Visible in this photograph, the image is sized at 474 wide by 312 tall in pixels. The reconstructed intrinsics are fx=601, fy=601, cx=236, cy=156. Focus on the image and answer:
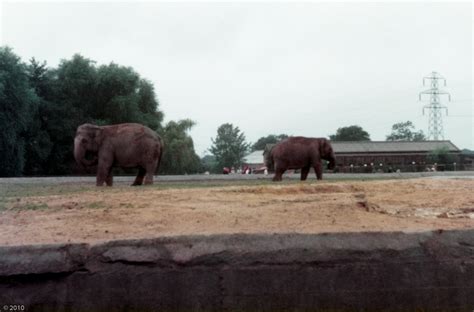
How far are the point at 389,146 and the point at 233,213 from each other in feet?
222

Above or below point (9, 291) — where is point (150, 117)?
above

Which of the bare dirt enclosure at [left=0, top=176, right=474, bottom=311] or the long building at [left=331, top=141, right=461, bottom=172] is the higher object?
the long building at [left=331, top=141, right=461, bottom=172]

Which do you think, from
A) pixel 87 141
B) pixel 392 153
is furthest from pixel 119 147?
pixel 392 153

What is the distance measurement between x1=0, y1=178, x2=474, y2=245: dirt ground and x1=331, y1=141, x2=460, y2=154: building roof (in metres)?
60.1

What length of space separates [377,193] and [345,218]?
253 centimetres

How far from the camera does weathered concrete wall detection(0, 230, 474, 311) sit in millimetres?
4391

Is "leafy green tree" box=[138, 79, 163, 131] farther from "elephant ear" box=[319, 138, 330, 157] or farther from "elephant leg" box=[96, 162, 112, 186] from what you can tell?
"elephant leg" box=[96, 162, 112, 186]

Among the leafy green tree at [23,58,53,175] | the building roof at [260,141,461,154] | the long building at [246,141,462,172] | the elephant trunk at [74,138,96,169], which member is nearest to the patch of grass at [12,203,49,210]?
the elephant trunk at [74,138,96,169]

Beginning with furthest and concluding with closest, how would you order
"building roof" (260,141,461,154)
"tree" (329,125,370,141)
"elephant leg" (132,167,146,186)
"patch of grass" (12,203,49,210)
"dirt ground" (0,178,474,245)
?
"tree" (329,125,370,141) → "building roof" (260,141,461,154) → "elephant leg" (132,167,146,186) → "patch of grass" (12,203,49,210) → "dirt ground" (0,178,474,245)

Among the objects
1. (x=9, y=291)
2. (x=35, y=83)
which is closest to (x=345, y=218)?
(x=9, y=291)

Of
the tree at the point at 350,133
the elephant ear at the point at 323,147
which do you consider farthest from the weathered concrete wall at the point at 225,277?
the tree at the point at 350,133

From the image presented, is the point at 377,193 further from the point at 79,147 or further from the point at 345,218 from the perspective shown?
the point at 79,147

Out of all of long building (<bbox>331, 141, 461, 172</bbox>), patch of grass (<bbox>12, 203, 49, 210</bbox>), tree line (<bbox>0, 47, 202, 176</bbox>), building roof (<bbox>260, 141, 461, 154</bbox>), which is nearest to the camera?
patch of grass (<bbox>12, 203, 49, 210</bbox>)

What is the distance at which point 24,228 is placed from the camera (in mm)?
5535
